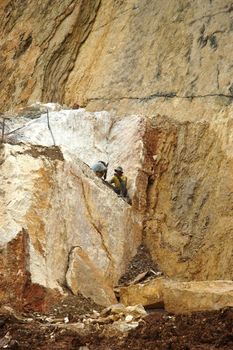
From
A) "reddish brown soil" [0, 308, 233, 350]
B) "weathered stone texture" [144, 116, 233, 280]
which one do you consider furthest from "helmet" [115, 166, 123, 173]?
"reddish brown soil" [0, 308, 233, 350]

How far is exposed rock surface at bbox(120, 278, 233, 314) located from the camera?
8.62 meters

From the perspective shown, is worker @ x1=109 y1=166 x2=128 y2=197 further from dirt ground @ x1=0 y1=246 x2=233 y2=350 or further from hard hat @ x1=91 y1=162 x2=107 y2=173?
dirt ground @ x1=0 y1=246 x2=233 y2=350

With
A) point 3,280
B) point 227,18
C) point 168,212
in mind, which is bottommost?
point 3,280

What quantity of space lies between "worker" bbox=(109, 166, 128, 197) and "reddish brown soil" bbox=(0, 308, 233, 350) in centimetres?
456

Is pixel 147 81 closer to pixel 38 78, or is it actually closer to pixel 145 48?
pixel 145 48

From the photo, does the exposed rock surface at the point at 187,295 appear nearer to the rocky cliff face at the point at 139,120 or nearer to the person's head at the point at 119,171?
the rocky cliff face at the point at 139,120

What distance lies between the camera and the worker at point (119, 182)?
479 inches

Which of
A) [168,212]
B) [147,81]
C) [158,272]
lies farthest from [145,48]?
[158,272]

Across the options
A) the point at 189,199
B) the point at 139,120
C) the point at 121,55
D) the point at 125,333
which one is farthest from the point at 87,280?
the point at 121,55

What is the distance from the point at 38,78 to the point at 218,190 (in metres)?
6.77

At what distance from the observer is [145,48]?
15.9 metres

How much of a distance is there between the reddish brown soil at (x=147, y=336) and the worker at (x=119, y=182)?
456 centimetres

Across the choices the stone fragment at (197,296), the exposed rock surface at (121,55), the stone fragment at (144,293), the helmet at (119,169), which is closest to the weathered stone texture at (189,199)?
the helmet at (119,169)

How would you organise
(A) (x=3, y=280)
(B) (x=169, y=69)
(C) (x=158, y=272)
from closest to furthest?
(A) (x=3, y=280)
(C) (x=158, y=272)
(B) (x=169, y=69)
